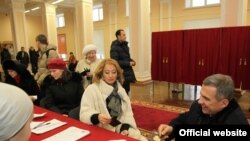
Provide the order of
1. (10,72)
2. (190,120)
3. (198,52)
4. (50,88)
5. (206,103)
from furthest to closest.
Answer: (198,52) < (10,72) < (50,88) < (190,120) < (206,103)

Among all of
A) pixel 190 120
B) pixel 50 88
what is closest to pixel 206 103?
pixel 190 120

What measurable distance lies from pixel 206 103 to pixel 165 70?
373 cm

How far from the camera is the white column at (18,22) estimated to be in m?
10.3

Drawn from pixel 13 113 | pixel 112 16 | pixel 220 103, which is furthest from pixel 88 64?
pixel 112 16

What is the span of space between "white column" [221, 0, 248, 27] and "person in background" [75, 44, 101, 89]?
11.2 feet

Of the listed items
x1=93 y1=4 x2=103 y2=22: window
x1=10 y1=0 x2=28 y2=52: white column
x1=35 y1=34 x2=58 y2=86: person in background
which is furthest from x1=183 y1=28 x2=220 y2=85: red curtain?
x1=93 y1=4 x2=103 y2=22: window

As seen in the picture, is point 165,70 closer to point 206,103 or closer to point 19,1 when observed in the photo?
point 206,103

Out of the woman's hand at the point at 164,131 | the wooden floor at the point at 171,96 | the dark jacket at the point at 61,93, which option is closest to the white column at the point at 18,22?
the wooden floor at the point at 171,96

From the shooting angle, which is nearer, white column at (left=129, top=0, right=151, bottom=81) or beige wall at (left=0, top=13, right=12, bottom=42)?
white column at (left=129, top=0, right=151, bottom=81)

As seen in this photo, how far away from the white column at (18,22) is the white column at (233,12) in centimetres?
910

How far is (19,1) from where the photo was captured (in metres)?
10.4

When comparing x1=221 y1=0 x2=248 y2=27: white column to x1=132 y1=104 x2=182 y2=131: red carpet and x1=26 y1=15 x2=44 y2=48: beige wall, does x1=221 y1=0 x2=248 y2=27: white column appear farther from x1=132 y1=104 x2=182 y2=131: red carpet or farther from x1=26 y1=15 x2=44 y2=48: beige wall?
x1=26 y1=15 x2=44 y2=48: beige wall

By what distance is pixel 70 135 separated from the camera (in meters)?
1.53

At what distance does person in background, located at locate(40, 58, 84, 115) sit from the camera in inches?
101
